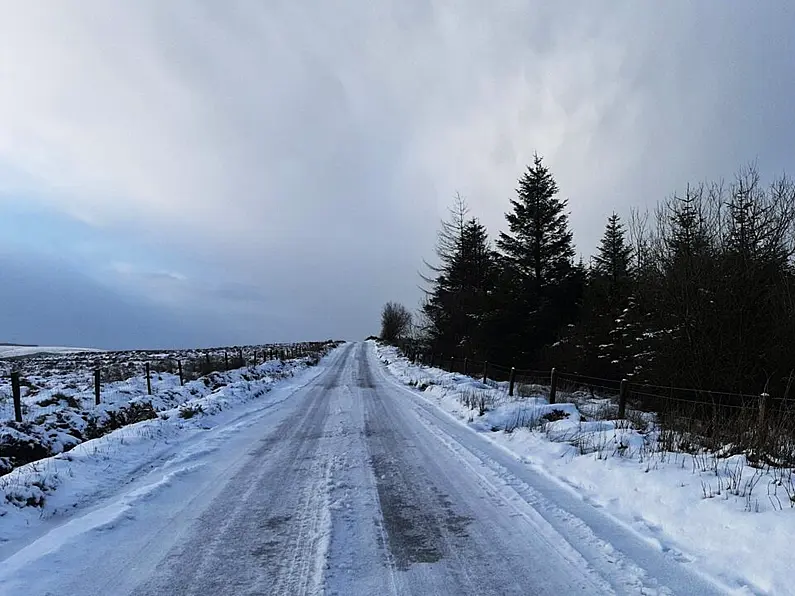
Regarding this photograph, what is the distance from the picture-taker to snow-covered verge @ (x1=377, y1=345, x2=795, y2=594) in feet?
13.8

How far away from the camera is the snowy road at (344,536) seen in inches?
157

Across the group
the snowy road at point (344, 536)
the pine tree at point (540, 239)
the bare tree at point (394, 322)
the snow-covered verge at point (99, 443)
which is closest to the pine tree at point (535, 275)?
the pine tree at point (540, 239)

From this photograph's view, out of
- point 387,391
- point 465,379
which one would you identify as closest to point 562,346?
point 465,379

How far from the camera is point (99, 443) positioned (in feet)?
28.4

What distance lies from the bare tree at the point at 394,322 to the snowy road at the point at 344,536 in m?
80.6

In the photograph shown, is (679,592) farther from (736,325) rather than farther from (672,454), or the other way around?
(736,325)

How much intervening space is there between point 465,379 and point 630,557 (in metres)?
16.5

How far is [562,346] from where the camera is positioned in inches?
1018

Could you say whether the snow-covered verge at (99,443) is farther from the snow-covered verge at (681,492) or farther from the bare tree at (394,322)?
the bare tree at (394,322)

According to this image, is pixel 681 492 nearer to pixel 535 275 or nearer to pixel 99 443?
pixel 99 443

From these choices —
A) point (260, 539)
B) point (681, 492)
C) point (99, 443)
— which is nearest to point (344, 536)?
point (260, 539)

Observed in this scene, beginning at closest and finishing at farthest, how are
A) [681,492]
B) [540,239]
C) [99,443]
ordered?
[681,492]
[99,443]
[540,239]

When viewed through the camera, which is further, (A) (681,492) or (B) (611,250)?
(B) (611,250)

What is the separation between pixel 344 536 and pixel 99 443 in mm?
6130
